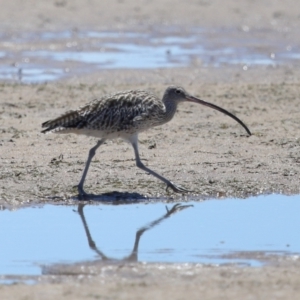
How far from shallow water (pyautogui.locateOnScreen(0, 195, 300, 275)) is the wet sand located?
12.5 inches

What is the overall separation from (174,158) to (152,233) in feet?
9.53

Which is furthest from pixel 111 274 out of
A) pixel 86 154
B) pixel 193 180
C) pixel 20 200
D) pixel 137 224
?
pixel 86 154

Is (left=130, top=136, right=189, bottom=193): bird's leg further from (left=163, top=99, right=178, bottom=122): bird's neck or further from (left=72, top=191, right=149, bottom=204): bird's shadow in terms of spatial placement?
(left=163, top=99, right=178, bottom=122): bird's neck

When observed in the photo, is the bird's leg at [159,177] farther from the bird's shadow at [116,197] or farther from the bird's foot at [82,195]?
the bird's foot at [82,195]

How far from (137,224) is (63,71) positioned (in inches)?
359

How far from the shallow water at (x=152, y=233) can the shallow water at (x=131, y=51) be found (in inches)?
294

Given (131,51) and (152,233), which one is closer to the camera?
(152,233)

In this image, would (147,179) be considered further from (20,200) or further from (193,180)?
(20,200)

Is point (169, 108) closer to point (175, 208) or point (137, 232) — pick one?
point (175, 208)

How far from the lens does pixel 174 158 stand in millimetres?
12078

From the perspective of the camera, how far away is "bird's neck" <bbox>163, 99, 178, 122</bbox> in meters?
11.1

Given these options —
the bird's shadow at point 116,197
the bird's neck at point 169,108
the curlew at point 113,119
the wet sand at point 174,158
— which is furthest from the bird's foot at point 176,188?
the bird's neck at point 169,108

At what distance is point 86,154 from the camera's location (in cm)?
1218

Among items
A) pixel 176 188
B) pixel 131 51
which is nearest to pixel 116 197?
pixel 176 188
